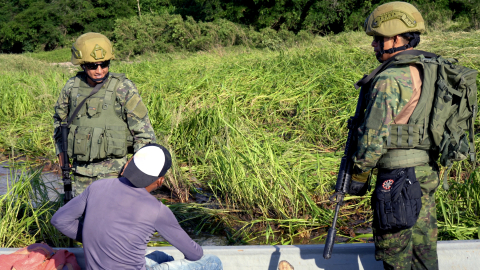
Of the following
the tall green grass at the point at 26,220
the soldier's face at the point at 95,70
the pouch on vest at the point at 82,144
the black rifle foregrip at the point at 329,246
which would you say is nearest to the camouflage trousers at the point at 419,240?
the black rifle foregrip at the point at 329,246

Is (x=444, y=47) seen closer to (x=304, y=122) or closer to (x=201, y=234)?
(x=304, y=122)

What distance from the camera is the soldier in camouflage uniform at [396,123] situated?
6.70ft

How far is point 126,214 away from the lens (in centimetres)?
189

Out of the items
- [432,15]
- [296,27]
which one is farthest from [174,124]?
[296,27]

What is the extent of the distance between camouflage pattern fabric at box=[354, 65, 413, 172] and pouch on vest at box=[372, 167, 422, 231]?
140 mm

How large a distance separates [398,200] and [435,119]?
1.40 ft

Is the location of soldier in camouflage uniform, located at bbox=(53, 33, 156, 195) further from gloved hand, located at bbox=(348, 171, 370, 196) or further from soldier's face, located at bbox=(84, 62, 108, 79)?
gloved hand, located at bbox=(348, 171, 370, 196)

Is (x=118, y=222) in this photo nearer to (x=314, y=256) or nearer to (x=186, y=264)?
(x=186, y=264)

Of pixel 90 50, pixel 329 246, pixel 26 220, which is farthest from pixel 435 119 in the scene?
pixel 26 220

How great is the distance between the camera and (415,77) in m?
2.07

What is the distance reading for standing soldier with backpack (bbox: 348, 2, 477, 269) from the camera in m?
2.05

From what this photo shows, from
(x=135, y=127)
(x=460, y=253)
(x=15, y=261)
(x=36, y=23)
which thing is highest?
(x=36, y=23)

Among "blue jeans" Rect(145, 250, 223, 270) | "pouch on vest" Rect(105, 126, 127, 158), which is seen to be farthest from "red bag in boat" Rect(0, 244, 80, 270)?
"pouch on vest" Rect(105, 126, 127, 158)

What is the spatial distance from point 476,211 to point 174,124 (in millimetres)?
3450
